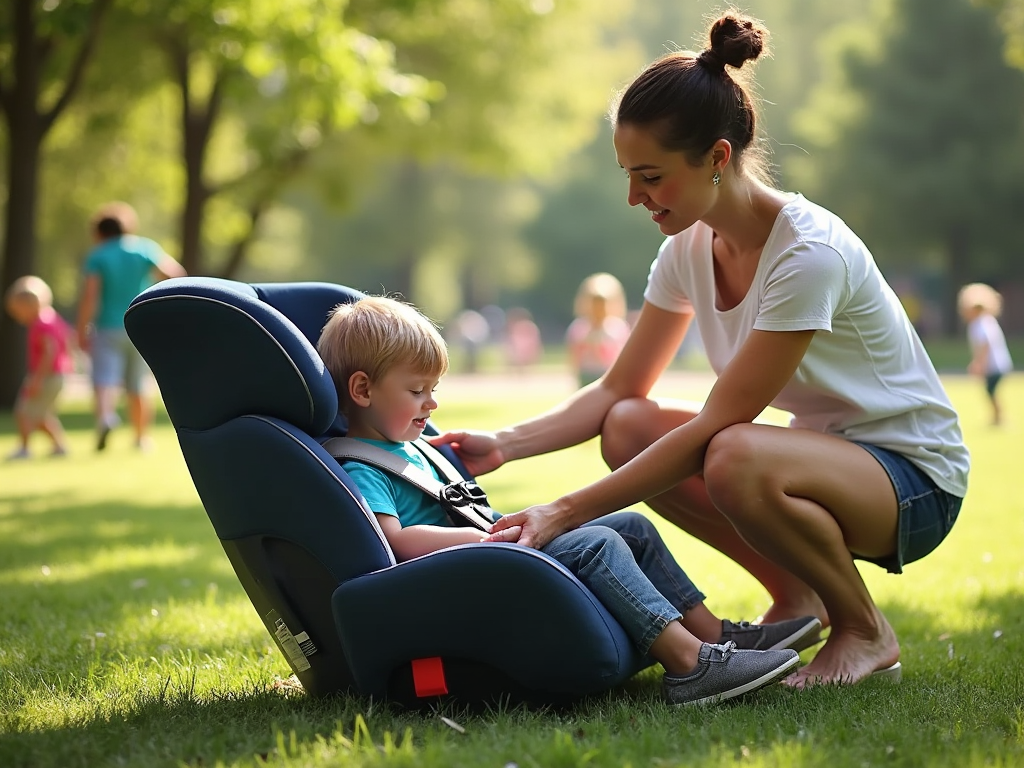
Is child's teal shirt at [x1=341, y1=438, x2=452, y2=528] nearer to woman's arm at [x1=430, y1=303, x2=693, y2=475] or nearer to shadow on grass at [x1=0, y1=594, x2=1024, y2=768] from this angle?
woman's arm at [x1=430, y1=303, x2=693, y2=475]

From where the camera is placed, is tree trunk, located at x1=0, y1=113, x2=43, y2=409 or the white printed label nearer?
the white printed label

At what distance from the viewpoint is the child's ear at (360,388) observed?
3387 millimetres

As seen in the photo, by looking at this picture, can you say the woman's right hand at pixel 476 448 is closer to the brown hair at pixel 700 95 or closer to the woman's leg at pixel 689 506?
the woman's leg at pixel 689 506

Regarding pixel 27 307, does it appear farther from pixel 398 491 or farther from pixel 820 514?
pixel 820 514

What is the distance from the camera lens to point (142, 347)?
3127 mm

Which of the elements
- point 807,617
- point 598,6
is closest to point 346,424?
point 807,617

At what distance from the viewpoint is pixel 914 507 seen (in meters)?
3.53

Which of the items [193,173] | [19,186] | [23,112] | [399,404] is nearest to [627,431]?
[399,404]

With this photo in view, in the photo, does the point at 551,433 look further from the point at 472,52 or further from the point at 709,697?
the point at 472,52

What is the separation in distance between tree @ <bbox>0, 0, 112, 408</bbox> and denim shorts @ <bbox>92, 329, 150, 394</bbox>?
3.93 m

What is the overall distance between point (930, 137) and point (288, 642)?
33.8 meters

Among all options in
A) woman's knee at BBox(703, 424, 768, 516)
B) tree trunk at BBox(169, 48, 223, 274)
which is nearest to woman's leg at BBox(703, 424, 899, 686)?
woman's knee at BBox(703, 424, 768, 516)

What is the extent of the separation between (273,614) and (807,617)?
172cm

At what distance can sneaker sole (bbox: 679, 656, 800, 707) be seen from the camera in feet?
10.3
